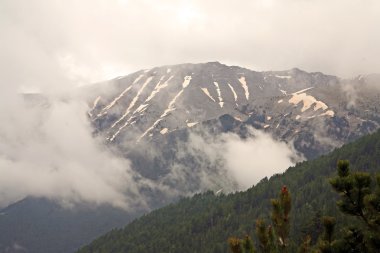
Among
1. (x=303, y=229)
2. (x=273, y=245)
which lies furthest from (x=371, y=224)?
(x=303, y=229)

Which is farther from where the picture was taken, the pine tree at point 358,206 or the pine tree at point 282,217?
the pine tree at point 282,217

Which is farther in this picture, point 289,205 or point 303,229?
point 303,229

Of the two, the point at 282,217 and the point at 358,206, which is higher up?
the point at 282,217

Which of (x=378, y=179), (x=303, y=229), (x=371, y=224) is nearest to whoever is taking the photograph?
(x=378, y=179)

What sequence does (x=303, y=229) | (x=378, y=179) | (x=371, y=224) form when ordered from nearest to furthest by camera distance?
(x=378, y=179) < (x=371, y=224) < (x=303, y=229)

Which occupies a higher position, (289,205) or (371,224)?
(289,205)

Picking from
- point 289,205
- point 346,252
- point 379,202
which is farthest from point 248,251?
point 379,202

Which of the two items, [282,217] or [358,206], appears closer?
[358,206]

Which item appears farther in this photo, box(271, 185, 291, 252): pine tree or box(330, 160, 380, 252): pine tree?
box(271, 185, 291, 252): pine tree

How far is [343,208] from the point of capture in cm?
2203

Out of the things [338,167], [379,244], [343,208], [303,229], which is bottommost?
[379,244]

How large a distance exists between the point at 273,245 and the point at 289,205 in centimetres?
188

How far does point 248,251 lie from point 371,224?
210 inches

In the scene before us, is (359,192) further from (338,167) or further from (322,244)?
(322,244)
